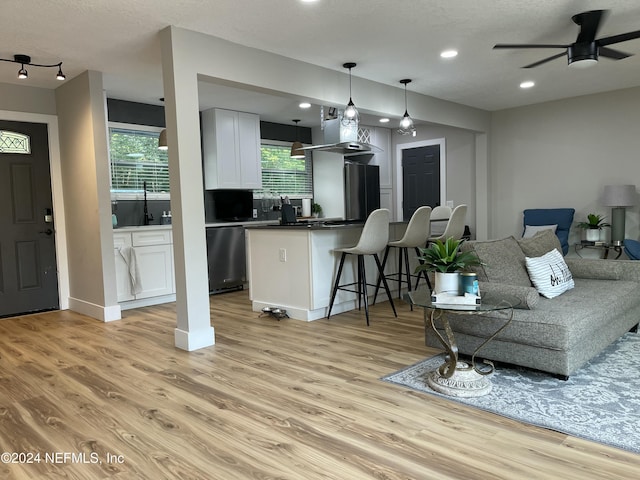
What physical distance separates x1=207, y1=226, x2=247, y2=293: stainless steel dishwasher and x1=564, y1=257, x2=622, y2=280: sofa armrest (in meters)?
3.96

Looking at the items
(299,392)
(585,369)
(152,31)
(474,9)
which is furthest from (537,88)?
(299,392)

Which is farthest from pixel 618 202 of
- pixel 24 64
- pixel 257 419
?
pixel 24 64

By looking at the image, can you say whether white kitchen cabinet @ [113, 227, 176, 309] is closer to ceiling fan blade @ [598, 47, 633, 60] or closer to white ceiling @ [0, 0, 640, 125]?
white ceiling @ [0, 0, 640, 125]

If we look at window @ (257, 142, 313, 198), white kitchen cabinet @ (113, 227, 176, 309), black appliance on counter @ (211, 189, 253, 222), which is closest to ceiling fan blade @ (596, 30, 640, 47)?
white kitchen cabinet @ (113, 227, 176, 309)

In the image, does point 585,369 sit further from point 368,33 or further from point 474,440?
point 368,33

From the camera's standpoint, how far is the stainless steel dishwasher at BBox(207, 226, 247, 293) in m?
6.03

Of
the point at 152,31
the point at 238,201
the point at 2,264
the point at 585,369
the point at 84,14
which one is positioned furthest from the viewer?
the point at 238,201

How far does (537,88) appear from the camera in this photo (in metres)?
5.90

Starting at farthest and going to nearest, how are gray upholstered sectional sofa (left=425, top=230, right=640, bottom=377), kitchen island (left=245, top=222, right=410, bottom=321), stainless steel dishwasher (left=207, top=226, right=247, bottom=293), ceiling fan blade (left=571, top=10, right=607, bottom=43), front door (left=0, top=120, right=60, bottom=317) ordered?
stainless steel dishwasher (left=207, top=226, right=247, bottom=293)
front door (left=0, top=120, right=60, bottom=317)
kitchen island (left=245, top=222, right=410, bottom=321)
ceiling fan blade (left=571, top=10, right=607, bottom=43)
gray upholstered sectional sofa (left=425, top=230, right=640, bottom=377)

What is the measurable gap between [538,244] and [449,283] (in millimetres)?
1662

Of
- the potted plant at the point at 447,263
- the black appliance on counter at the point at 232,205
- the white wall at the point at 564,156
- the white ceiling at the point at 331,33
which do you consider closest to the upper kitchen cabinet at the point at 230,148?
the black appliance on counter at the point at 232,205

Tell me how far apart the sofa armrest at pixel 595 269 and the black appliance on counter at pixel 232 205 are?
4424 mm

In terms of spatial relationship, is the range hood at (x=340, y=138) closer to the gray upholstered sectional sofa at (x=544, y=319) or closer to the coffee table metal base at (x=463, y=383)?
the gray upholstered sectional sofa at (x=544, y=319)

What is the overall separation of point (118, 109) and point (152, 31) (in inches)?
102
